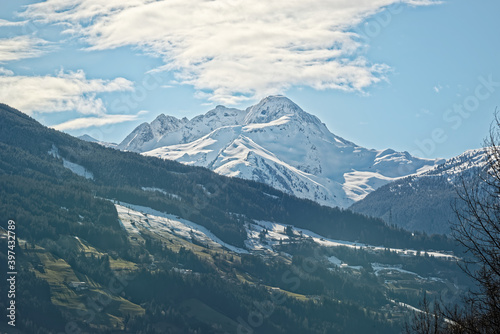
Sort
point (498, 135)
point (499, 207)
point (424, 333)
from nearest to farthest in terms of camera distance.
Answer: point (499, 207) < point (498, 135) < point (424, 333)

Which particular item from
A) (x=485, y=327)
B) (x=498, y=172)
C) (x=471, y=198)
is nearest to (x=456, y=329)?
(x=485, y=327)

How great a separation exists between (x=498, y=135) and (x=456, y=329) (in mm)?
12183

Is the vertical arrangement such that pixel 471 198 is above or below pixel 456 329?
above

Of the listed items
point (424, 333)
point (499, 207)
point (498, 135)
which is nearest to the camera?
point (499, 207)

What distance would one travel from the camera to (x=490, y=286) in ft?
125

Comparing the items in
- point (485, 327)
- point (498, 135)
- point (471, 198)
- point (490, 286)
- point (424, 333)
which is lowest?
point (424, 333)

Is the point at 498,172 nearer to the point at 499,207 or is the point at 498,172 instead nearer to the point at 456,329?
the point at 499,207

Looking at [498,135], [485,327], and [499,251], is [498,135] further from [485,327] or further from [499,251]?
[485,327]

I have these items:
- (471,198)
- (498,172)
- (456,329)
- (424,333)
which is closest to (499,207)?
(498,172)

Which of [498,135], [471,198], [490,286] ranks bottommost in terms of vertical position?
[490,286]

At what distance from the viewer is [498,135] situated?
4134 centimetres

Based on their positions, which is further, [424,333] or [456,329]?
[424,333]

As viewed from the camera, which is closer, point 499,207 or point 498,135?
point 499,207

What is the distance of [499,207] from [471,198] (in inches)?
187
